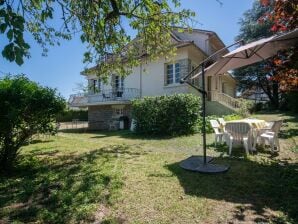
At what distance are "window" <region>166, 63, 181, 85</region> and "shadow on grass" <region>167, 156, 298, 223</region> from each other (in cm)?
1281

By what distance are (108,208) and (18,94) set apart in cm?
384

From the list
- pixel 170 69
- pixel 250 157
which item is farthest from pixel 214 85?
pixel 250 157

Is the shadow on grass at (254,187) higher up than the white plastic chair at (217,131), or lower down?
lower down

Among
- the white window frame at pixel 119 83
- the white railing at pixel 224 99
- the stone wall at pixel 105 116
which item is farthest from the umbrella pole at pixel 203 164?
the white window frame at pixel 119 83

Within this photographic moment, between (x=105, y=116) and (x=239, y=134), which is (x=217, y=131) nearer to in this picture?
(x=239, y=134)

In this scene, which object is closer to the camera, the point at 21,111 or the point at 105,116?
the point at 21,111

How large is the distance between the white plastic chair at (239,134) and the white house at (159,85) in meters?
9.39

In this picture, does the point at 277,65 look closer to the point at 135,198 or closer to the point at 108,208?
the point at 135,198

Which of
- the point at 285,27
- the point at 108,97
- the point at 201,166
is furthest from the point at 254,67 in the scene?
the point at 201,166

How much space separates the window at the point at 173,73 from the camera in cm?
1948

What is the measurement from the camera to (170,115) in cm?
1453

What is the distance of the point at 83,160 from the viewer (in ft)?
26.8

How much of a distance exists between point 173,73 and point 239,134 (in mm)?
11790

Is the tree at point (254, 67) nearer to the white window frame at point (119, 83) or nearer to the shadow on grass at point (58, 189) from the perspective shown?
the white window frame at point (119, 83)
